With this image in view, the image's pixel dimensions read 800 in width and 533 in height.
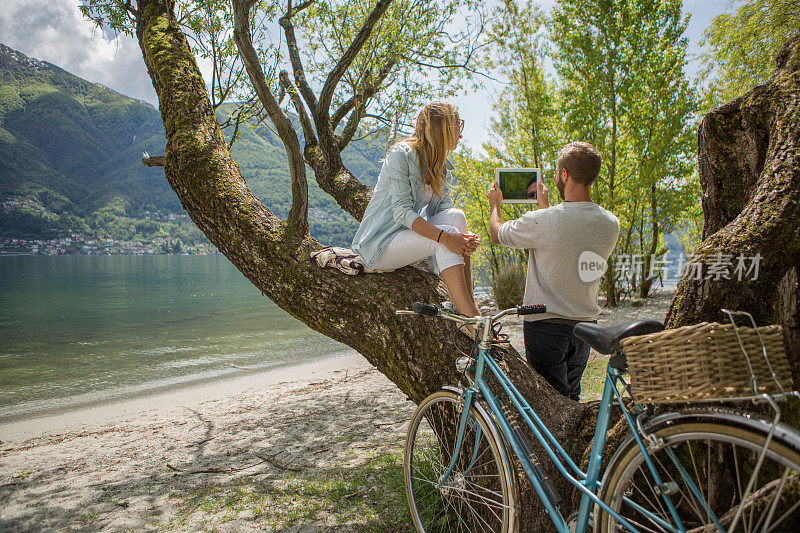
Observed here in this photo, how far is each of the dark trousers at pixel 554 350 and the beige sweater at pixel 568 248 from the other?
0.23 ft

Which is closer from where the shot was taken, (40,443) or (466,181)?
(40,443)

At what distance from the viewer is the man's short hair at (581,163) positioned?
2.79 m

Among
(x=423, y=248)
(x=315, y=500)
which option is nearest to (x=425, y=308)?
(x=423, y=248)

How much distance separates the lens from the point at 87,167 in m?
159


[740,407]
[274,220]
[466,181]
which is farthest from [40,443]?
[466,181]

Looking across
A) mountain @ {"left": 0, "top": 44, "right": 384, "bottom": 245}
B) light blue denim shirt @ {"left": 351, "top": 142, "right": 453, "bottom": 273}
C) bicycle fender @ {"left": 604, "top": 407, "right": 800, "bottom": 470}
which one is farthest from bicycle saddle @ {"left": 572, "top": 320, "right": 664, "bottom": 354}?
mountain @ {"left": 0, "top": 44, "right": 384, "bottom": 245}

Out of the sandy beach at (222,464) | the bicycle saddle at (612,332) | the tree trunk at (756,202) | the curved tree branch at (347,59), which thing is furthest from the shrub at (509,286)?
the bicycle saddle at (612,332)

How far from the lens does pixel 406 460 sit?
2791mm

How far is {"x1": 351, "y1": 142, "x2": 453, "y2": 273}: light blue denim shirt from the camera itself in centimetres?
277

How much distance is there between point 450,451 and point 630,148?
15.4 m

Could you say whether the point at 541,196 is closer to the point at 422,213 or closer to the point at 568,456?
the point at 422,213

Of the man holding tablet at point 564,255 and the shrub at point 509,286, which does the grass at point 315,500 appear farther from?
the shrub at point 509,286

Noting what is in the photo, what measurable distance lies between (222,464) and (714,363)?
4.40 meters

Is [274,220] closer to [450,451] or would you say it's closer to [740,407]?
[450,451]
